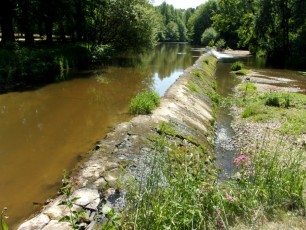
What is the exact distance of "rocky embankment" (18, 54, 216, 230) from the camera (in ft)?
18.9

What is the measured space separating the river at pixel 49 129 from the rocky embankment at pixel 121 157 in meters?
0.99

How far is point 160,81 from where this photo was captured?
25.9m

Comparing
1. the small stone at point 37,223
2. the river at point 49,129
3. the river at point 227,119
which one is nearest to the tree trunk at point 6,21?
the river at point 49,129

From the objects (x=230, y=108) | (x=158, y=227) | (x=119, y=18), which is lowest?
(x=230, y=108)

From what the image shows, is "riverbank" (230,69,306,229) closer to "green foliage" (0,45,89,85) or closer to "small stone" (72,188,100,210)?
"small stone" (72,188,100,210)

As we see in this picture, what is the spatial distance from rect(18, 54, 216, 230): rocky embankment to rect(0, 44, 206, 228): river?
0.99 meters

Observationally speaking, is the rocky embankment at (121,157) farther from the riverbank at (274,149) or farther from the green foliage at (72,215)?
the riverbank at (274,149)

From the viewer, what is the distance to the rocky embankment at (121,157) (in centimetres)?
577

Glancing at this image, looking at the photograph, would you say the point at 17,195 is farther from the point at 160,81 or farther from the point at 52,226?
the point at 160,81

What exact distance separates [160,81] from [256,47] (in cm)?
3163

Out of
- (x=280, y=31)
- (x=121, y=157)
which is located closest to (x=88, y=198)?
(x=121, y=157)

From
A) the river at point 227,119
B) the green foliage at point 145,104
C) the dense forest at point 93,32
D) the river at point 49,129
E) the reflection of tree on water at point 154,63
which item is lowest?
the river at point 227,119

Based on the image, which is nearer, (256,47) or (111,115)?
(111,115)

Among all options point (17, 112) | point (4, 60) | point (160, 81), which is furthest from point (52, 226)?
point (160, 81)
